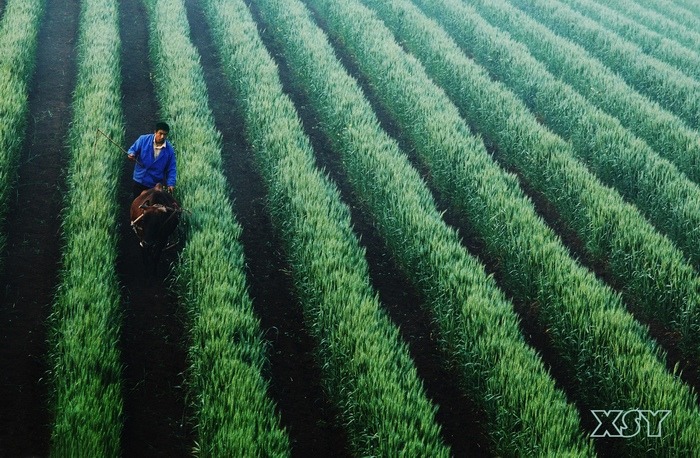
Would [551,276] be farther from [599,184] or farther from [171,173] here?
[171,173]

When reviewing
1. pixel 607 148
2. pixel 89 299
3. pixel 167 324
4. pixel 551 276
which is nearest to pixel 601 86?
pixel 607 148

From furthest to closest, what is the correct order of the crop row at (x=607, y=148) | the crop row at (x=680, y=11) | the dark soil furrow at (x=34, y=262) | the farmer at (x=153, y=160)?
1. the crop row at (x=680, y=11)
2. the crop row at (x=607, y=148)
3. the farmer at (x=153, y=160)
4. the dark soil furrow at (x=34, y=262)

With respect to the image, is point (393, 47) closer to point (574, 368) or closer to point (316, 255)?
point (316, 255)

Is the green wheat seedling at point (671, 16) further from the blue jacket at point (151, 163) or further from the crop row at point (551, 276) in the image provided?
the blue jacket at point (151, 163)

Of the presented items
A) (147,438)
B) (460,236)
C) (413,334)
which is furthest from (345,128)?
(147,438)

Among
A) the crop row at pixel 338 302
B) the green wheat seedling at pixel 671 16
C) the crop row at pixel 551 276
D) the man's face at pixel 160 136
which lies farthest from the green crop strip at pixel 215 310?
the green wheat seedling at pixel 671 16

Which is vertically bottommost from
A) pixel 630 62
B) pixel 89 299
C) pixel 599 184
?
pixel 89 299
